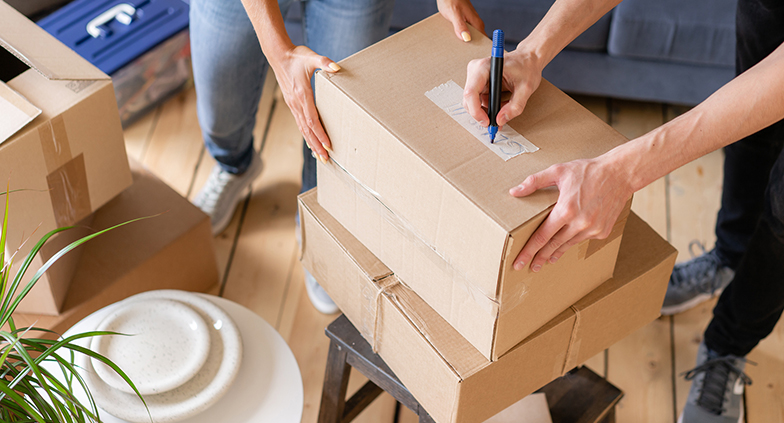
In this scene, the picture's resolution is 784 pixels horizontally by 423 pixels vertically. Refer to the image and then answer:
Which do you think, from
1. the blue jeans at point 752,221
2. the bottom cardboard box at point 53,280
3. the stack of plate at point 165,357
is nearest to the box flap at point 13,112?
the bottom cardboard box at point 53,280

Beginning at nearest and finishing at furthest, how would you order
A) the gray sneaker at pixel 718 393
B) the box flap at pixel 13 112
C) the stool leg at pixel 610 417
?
the box flap at pixel 13 112, the stool leg at pixel 610 417, the gray sneaker at pixel 718 393

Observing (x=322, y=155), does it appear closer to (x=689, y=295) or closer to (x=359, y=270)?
(x=359, y=270)

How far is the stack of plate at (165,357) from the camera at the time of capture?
896mm

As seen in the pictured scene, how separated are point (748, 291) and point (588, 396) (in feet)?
1.17

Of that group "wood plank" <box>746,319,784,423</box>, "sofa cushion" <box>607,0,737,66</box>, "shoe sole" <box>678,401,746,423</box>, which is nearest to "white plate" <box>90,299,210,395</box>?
"shoe sole" <box>678,401,746,423</box>

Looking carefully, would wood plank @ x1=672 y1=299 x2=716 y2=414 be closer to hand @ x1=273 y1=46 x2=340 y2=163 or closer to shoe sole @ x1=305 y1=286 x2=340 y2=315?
shoe sole @ x1=305 y1=286 x2=340 y2=315

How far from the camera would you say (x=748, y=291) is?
1.22 m

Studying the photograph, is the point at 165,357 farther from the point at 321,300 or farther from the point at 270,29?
the point at 321,300

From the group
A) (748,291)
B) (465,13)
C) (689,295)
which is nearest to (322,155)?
(465,13)

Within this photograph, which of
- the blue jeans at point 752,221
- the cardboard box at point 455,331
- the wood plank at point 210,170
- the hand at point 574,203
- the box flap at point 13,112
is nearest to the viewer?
the hand at point 574,203

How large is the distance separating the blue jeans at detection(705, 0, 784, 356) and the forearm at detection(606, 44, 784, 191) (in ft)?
1.07

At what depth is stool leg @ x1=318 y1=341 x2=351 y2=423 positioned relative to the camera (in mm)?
1126

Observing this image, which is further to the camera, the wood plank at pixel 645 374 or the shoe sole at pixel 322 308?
the shoe sole at pixel 322 308

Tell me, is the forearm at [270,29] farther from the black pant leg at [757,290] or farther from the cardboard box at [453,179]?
the black pant leg at [757,290]
